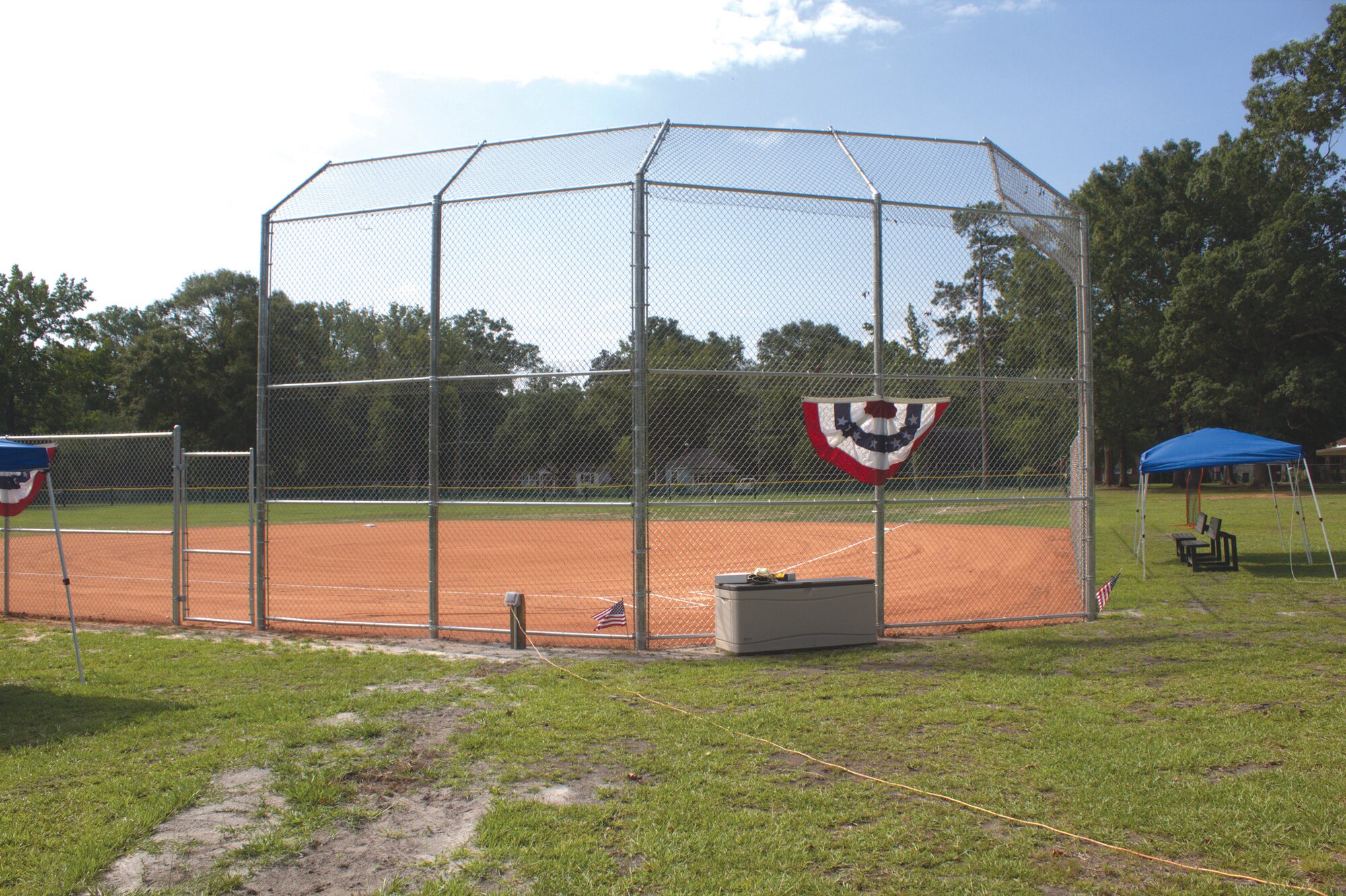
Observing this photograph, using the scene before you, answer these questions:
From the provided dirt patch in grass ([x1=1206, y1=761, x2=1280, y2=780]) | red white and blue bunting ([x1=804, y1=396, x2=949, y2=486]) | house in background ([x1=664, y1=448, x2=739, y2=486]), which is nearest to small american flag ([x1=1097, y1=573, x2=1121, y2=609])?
red white and blue bunting ([x1=804, y1=396, x2=949, y2=486])

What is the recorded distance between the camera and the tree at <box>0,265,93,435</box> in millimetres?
52688

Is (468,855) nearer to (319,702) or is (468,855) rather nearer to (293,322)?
(319,702)

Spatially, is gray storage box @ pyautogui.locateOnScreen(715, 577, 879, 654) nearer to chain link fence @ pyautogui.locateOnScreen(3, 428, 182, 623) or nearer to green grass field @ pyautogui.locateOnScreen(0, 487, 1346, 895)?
green grass field @ pyautogui.locateOnScreen(0, 487, 1346, 895)

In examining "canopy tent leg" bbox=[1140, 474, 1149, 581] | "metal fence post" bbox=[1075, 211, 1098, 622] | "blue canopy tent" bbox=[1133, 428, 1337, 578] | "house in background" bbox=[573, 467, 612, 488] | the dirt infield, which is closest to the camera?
"house in background" bbox=[573, 467, 612, 488]

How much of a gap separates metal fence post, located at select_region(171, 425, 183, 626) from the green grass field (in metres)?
1.28

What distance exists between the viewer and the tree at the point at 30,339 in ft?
173

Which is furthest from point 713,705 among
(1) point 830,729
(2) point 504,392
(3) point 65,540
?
(3) point 65,540

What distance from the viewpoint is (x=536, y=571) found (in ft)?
51.6

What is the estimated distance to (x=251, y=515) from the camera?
9703 mm

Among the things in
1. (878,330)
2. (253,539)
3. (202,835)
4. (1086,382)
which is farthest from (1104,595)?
(253,539)

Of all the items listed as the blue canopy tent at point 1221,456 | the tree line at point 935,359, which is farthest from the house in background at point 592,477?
the blue canopy tent at point 1221,456

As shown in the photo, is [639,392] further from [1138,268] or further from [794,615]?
[1138,268]

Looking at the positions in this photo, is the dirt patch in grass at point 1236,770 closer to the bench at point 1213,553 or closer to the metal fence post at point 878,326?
the metal fence post at point 878,326

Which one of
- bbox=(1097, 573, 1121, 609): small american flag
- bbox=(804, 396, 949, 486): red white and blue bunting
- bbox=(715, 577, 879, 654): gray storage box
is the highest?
bbox=(804, 396, 949, 486): red white and blue bunting
